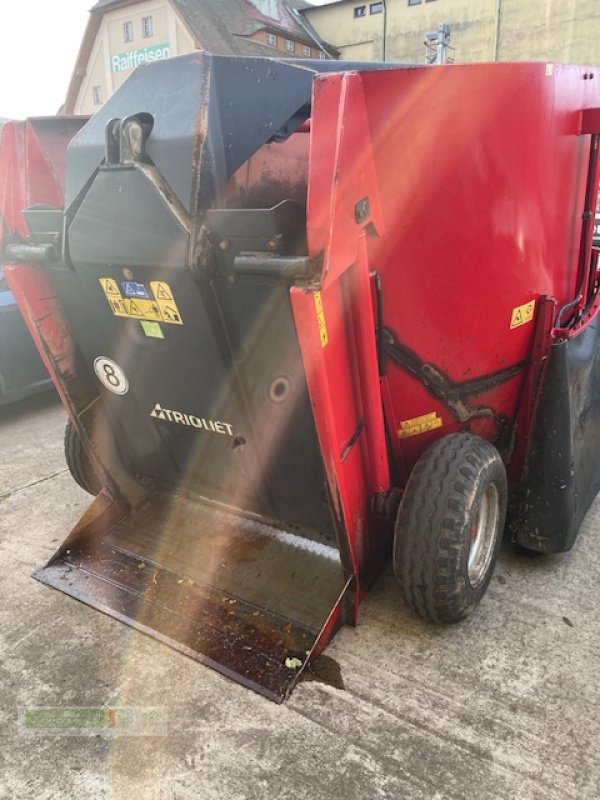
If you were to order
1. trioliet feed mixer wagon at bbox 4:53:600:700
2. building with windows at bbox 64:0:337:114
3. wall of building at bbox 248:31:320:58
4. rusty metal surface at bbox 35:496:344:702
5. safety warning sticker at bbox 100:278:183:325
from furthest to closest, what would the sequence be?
wall of building at bbox 248:31:320:58, building with windows at bbox 64:0:337:114, rusty metal surface at bbox 35:496:344:702, safety warning sticker at bbox 100:278:183:325, trioliet feed mixer wagon at bbox 4:53:600:700

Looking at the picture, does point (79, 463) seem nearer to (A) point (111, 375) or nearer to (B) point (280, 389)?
(A) point (111, 375)

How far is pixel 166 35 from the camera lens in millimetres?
24938

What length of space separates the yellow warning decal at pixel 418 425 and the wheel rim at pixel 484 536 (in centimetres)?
33

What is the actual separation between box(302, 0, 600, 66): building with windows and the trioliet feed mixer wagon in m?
26.0

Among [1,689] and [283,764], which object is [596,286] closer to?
[283,764]

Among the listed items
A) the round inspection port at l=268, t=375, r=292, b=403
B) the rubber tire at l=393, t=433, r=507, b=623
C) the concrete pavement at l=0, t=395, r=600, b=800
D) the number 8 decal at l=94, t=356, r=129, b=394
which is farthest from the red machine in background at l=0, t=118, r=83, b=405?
the rubber tire at l=393, t=433, r=507, b=623

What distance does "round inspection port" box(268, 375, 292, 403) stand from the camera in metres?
2.10

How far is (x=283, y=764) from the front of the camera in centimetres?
185

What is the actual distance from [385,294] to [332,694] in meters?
1.42

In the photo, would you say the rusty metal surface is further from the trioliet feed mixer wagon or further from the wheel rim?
the wheel rim

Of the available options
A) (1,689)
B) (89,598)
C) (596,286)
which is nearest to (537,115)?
(596,286)

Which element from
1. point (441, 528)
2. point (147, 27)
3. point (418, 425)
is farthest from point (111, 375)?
point (147, 27)

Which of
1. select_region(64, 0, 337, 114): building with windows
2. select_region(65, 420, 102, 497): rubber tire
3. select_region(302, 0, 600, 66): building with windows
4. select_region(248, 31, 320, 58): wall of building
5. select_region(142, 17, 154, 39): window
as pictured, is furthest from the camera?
select_region(248, 31, 320, 58): wall of building

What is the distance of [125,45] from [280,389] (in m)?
29.8
